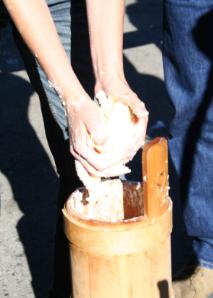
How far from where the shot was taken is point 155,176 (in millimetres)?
1964

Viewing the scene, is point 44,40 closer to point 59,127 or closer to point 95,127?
point 95,127

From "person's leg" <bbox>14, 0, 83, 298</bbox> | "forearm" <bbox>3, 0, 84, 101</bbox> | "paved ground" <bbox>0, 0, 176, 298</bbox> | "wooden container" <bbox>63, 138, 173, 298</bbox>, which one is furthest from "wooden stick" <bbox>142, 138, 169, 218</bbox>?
"paved ground" <bbox>0, 0, 176, 298</bbox>

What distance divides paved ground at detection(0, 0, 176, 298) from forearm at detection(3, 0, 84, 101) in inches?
42.0

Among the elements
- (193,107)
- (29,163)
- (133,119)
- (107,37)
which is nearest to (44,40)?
(107,37)

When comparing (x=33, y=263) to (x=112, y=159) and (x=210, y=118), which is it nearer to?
(x=210, y=118)

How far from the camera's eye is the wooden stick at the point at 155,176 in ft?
6.32

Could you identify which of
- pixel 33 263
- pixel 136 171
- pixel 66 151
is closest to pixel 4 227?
pixel 33 263

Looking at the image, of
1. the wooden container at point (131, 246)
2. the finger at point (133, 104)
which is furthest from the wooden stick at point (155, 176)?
the finger at point (133, 104)

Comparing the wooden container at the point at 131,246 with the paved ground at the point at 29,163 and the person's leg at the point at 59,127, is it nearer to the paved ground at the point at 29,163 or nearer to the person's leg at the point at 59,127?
the person's leg at the point at 59,127

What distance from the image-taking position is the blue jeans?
2549 millimetres

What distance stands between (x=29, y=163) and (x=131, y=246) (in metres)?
2.19

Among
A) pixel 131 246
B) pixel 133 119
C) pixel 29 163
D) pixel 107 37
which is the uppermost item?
pixel 107 37

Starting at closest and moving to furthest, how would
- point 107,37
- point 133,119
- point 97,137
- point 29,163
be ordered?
1. point 97,137
2. point 133,119
3. point 107,37
4. point 29,163

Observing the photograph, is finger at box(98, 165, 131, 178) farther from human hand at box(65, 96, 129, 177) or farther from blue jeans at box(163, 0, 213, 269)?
blue jeans at box(163, 0, 213, 269)
